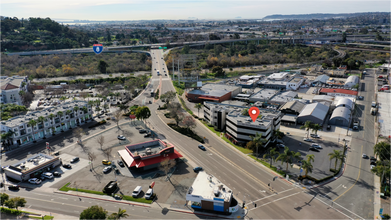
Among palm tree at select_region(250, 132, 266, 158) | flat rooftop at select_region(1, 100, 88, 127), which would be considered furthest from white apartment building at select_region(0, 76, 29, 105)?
palm tree at select_region(250, 132, 266, 158)

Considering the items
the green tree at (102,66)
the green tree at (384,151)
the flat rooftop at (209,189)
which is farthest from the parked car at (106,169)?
the green tree at (102,66)

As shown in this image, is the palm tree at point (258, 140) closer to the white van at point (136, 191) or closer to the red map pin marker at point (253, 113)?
the red map pin marker at point (253, 113)

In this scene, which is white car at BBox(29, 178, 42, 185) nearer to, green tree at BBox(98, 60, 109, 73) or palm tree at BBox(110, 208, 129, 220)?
palm tree at BBox(110, 208, 129, 220)

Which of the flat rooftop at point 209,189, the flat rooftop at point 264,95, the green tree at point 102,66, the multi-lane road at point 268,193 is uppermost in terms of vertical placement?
the green tree at point 102,66

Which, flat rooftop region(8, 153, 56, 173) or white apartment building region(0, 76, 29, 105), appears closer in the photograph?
flat rooftop region(8, 153, 56, 173)

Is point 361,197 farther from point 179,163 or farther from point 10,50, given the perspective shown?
point 10,50

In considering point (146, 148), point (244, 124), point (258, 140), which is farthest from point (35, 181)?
point (258, 140)

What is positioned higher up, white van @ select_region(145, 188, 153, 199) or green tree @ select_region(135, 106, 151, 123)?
green tree @ select_region(135, 106, 151, 123)
